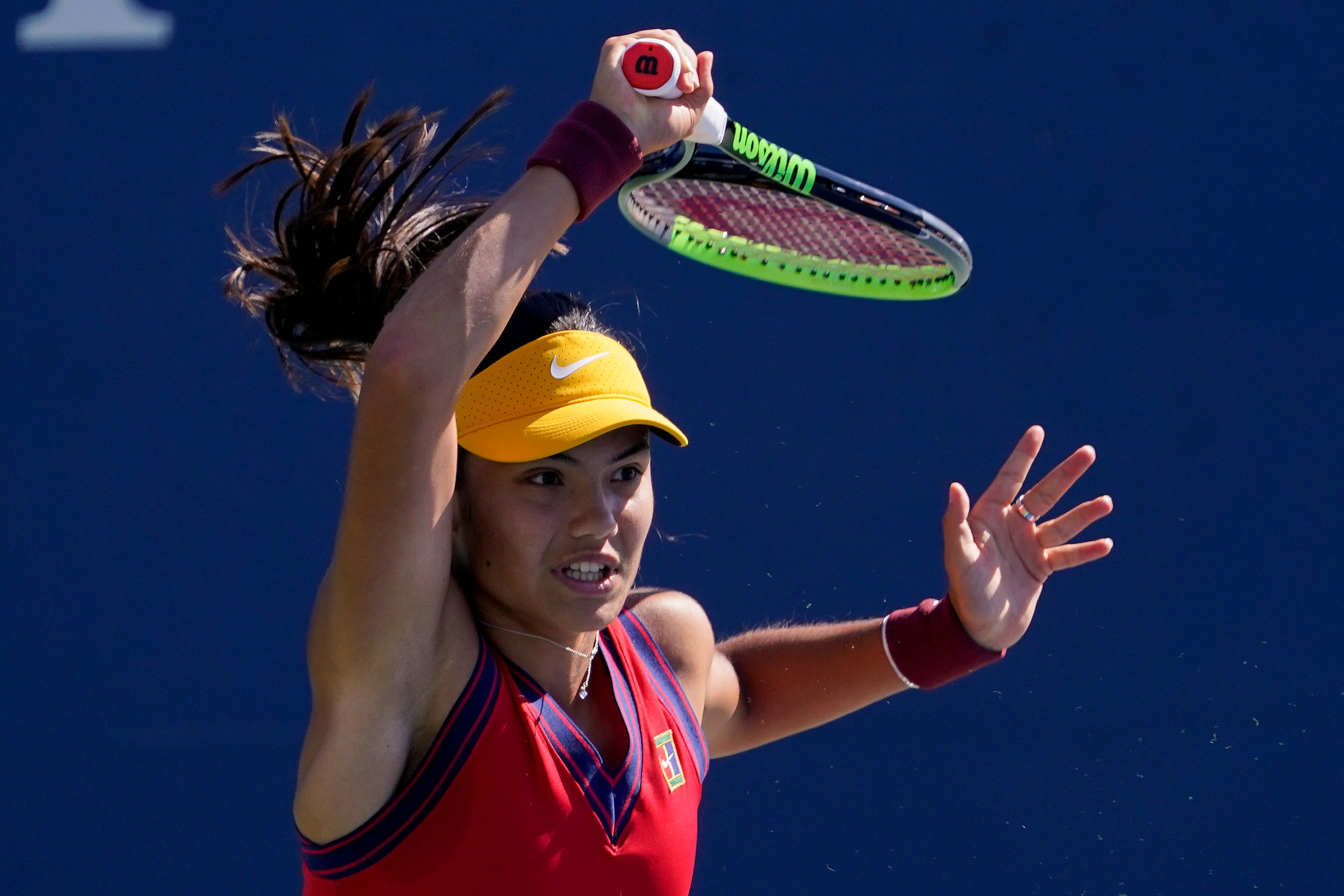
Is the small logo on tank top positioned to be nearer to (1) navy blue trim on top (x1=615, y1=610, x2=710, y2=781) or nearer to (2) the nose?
(1) navy blue trim on top (x1=615, y1=610, x2=710, y2=781)

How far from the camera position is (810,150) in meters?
3.26

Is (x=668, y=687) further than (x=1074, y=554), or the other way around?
(x=1074, y=554)

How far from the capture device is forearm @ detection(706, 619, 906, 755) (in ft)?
7.63

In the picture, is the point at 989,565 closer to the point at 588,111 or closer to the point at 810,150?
the point at 588,111

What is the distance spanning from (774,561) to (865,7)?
1.26 metres

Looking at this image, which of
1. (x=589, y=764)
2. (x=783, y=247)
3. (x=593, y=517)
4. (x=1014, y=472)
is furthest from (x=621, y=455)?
(x=1014, y=472)

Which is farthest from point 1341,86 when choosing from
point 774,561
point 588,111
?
point 588,111

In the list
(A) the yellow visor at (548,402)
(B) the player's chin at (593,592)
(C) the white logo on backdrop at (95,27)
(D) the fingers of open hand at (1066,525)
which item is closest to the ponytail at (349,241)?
(A) the yellow visor at (548,402)

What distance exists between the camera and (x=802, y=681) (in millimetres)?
2357

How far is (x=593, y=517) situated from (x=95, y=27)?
215 cm

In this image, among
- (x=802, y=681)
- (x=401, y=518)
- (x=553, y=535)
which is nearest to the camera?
(x=401, y=518)

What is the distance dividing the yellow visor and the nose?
8 cm

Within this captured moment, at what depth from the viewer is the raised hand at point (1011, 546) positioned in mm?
2156

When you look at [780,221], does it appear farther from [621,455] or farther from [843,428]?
[843,428]
